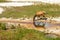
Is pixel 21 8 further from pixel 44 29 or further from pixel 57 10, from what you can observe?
pixel 44 29

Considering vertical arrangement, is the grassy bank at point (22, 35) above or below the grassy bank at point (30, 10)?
below

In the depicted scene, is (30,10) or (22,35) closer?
(22,35)

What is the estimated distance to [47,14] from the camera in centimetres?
669

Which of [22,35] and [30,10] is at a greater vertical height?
[30,10]

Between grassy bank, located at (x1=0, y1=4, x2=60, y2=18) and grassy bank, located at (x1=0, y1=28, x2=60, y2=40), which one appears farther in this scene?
grassy bank, located at (x1=0, y1=4, x2=60, y2=18)

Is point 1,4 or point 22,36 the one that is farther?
point 1,4

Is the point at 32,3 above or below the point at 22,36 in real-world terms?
above

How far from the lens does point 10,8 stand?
7281 millimetres

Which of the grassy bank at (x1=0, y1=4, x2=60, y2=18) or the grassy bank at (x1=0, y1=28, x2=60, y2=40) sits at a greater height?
the grassy bank at (x1=0, y1=4, x2=60, y2=18)

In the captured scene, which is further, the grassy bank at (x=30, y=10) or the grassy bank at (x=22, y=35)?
Answer: the grassy bank at (x=30, y=10)

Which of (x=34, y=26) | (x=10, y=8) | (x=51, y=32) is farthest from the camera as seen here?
(x=10, y=8)

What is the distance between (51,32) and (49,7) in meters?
1.87

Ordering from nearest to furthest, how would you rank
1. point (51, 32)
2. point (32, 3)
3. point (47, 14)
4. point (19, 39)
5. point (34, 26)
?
point (19, 39) → point (51, 32) → point (34, 26) → point (47, 14) → point (32, 3)

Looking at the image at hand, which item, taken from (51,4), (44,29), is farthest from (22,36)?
(51,4)
